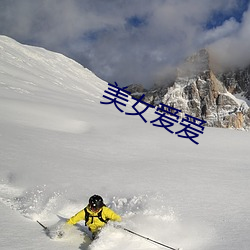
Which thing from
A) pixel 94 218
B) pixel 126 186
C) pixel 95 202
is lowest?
pixel 94 218

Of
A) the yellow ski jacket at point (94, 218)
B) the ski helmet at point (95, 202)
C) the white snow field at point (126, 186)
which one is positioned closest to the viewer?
the white snow field at point (126, 186)

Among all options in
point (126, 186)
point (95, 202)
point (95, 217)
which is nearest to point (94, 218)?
point (95, 217)

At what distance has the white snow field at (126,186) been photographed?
5.28 meters

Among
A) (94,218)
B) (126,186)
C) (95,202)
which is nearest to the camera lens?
(95,202)

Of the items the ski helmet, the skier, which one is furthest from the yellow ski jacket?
the ski helmet

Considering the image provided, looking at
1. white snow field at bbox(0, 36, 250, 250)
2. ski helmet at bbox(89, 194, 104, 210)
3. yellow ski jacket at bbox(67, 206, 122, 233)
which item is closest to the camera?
white snow field at bbox(0, 36, 250, 250)

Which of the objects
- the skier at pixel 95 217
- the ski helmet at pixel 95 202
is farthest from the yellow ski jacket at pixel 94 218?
the ski helmet at pixel 95 202

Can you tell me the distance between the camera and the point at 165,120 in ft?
59.9

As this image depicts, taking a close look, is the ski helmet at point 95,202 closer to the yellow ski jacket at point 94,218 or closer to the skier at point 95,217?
the skier at point 95,217

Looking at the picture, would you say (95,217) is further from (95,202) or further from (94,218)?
(95,202)

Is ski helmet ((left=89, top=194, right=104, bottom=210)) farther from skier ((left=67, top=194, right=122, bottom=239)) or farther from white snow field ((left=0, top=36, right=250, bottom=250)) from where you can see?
white snow field ((left=0, top=36, right=250, bottom=250))

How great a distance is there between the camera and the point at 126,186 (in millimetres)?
7738

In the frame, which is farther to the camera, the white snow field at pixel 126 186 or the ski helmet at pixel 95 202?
the ski helmet at pixel 95 202

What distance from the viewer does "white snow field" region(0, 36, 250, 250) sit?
208 inches
